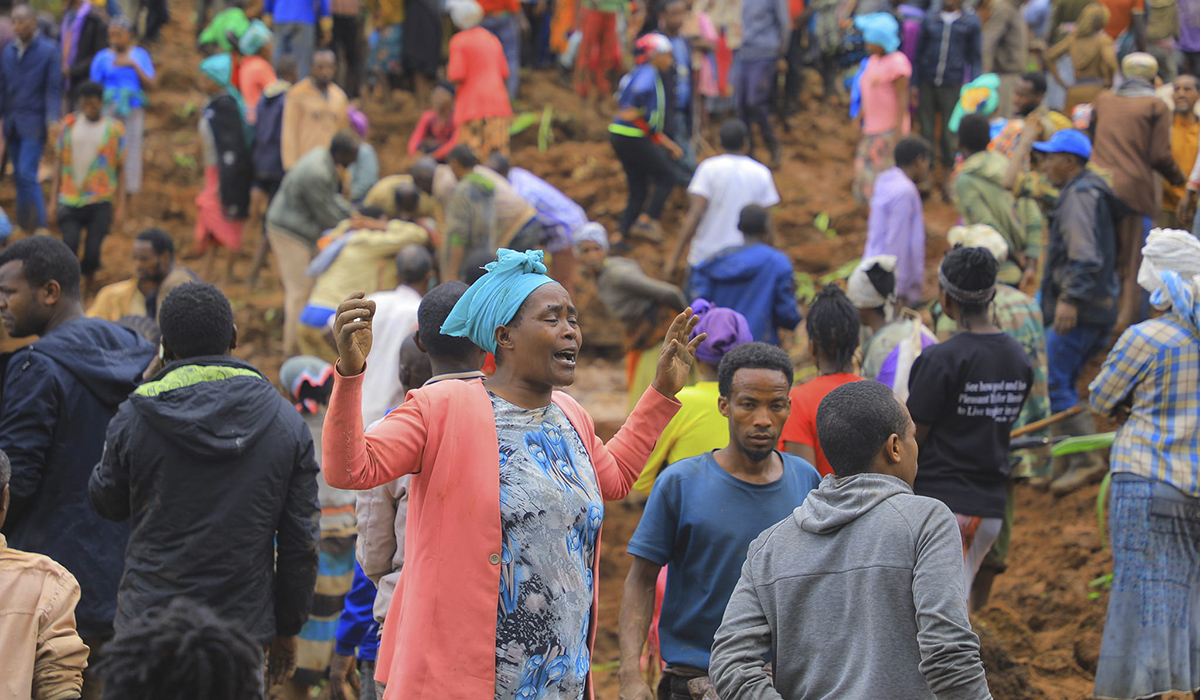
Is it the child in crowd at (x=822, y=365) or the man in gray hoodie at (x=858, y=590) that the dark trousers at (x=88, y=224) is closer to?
the child in crowd at (x=822, y=365)

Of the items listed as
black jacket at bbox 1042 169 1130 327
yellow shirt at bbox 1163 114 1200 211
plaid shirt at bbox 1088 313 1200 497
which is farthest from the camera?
yellow shirt at bbox 1163 114 1200 211

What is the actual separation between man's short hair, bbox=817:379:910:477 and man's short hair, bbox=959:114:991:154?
5.34 metres

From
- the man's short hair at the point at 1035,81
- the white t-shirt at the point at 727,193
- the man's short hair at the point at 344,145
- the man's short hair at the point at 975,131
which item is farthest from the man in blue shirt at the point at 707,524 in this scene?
A: the man's short hair at the point at 344,145

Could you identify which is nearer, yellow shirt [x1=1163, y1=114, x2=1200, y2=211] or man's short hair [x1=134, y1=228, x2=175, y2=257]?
man's short hair [x1=134, y1=228, x2=175, y2=257]

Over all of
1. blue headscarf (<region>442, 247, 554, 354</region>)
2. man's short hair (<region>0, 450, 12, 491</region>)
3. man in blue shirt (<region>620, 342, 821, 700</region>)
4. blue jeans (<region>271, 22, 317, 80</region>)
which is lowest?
man in blue shirt (<region>620, 342, 821, 700</region>)

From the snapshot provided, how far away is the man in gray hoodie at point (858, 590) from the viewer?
2537 millimetres

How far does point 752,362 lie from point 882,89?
752 cm

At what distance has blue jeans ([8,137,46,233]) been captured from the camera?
1129 cm

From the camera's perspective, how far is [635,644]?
3531mm

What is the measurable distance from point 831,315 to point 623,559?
Result: 3.75m

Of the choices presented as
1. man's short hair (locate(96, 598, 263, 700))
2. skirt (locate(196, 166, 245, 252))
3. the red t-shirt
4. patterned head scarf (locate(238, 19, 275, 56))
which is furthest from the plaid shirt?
patterned head scarf (locate(238, 19, 275, 56))

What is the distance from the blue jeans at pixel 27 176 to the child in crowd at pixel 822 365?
9307 mm

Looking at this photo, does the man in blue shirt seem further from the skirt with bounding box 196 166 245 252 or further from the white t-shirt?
the skirt with bounding box 196 166 245 252

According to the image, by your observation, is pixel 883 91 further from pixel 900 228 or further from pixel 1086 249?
pixel 1086 249
